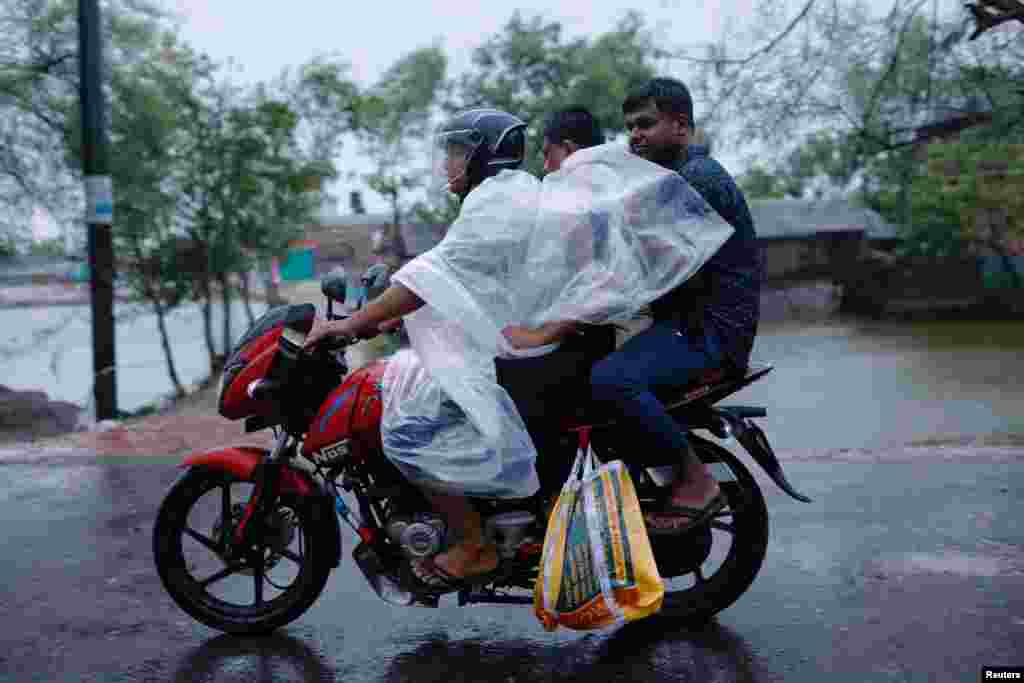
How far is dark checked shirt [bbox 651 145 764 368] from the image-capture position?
3502mm

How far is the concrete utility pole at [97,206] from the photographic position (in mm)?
8671

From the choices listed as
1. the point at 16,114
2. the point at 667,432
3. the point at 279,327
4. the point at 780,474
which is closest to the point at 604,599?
the point at 667,432

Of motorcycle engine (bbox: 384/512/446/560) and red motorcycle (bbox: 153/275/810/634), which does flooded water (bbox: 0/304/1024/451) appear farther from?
motorcycle engine (bbox: 384/512/446/560)

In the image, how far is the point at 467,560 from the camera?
11.6ft

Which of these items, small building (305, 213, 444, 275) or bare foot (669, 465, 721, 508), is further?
small building (305, 213, 444, 275)

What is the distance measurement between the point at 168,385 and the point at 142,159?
403 centimetres

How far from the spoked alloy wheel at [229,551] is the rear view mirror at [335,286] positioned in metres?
0.79

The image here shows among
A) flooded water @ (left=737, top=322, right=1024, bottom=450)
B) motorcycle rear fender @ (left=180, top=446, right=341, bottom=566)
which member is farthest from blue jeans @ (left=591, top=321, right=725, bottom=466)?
flooded water @ (left=737, top=322, right=1024, bottom=450)

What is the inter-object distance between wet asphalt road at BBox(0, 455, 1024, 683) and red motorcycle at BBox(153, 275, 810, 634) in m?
0.20

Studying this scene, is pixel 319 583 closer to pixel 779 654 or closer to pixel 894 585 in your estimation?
pixel 779 654

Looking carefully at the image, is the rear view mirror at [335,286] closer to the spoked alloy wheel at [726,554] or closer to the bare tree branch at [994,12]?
the spoked alloy wheel at [726,554]

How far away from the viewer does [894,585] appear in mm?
4168

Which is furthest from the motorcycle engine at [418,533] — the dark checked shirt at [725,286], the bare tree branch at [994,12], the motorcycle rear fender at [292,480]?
the bare tree branch at [994,12]

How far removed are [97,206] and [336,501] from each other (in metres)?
6.12
